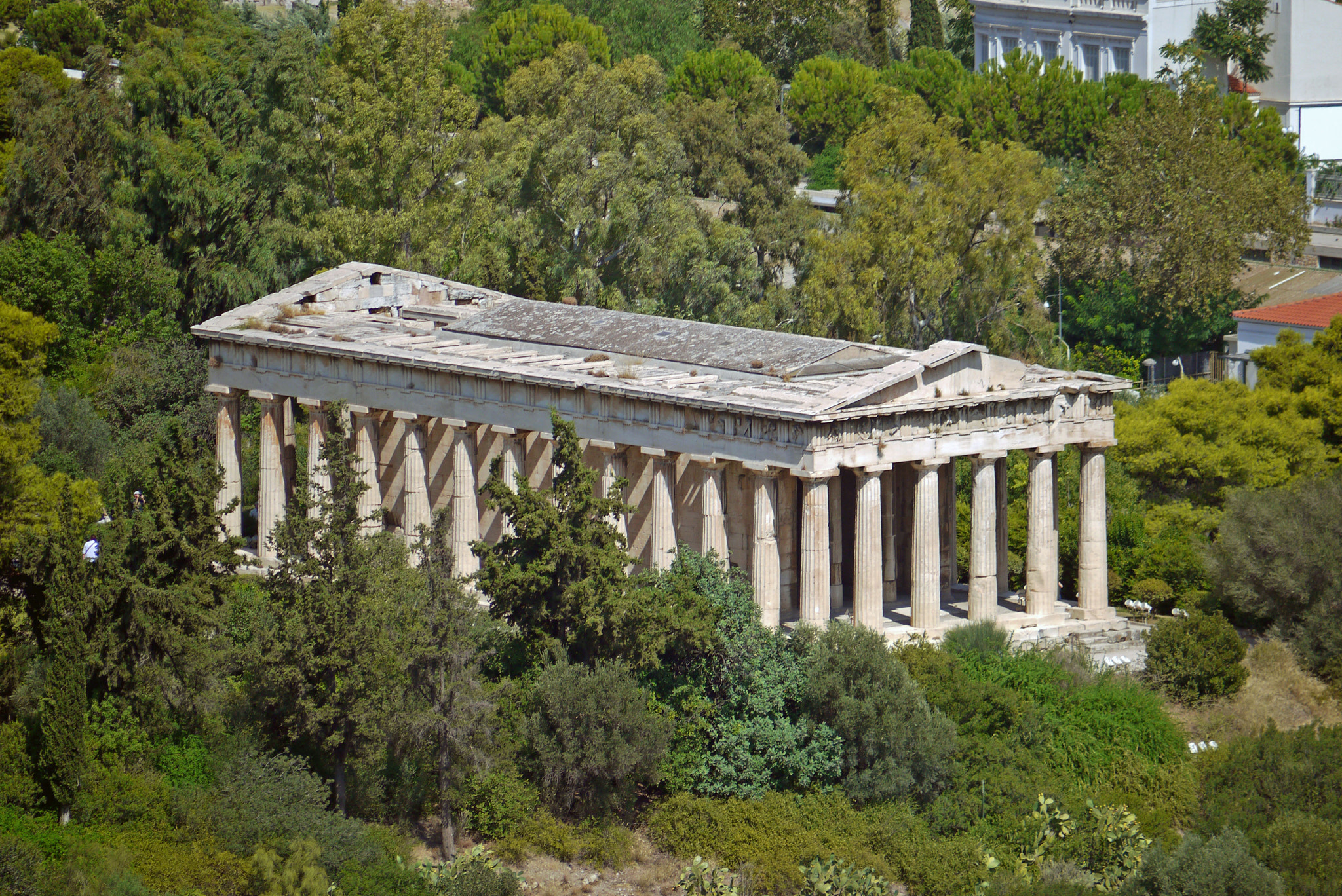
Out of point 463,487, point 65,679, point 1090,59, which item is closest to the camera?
point 65,679

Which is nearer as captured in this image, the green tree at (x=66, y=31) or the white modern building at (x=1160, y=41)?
the green tree at (x=66, y=31)

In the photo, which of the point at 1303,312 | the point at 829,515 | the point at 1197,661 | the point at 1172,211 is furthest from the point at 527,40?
the point at 1197,661

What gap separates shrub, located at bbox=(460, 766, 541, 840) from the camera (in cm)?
4966

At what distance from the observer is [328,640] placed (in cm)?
4744

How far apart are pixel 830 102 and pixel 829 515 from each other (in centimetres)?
7451

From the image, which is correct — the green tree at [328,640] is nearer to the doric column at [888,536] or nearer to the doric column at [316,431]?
the doric column at [316,431]

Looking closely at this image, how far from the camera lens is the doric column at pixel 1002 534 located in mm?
61469

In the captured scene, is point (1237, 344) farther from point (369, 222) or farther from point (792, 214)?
point (369, 222)

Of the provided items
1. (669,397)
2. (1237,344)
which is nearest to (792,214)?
(1237,344)

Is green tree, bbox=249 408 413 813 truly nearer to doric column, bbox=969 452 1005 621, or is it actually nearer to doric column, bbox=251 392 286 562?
doric column, bbox=969 452 1005 621

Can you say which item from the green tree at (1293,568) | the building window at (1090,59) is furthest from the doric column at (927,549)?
the building window at (1090,59)

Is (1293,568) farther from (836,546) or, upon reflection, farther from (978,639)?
(836,546)

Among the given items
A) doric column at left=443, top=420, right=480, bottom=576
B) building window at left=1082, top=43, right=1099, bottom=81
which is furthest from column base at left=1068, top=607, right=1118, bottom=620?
building window at left=1082, top=43, right=1099, bottom=81

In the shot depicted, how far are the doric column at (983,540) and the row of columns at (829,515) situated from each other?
0.12 feet
